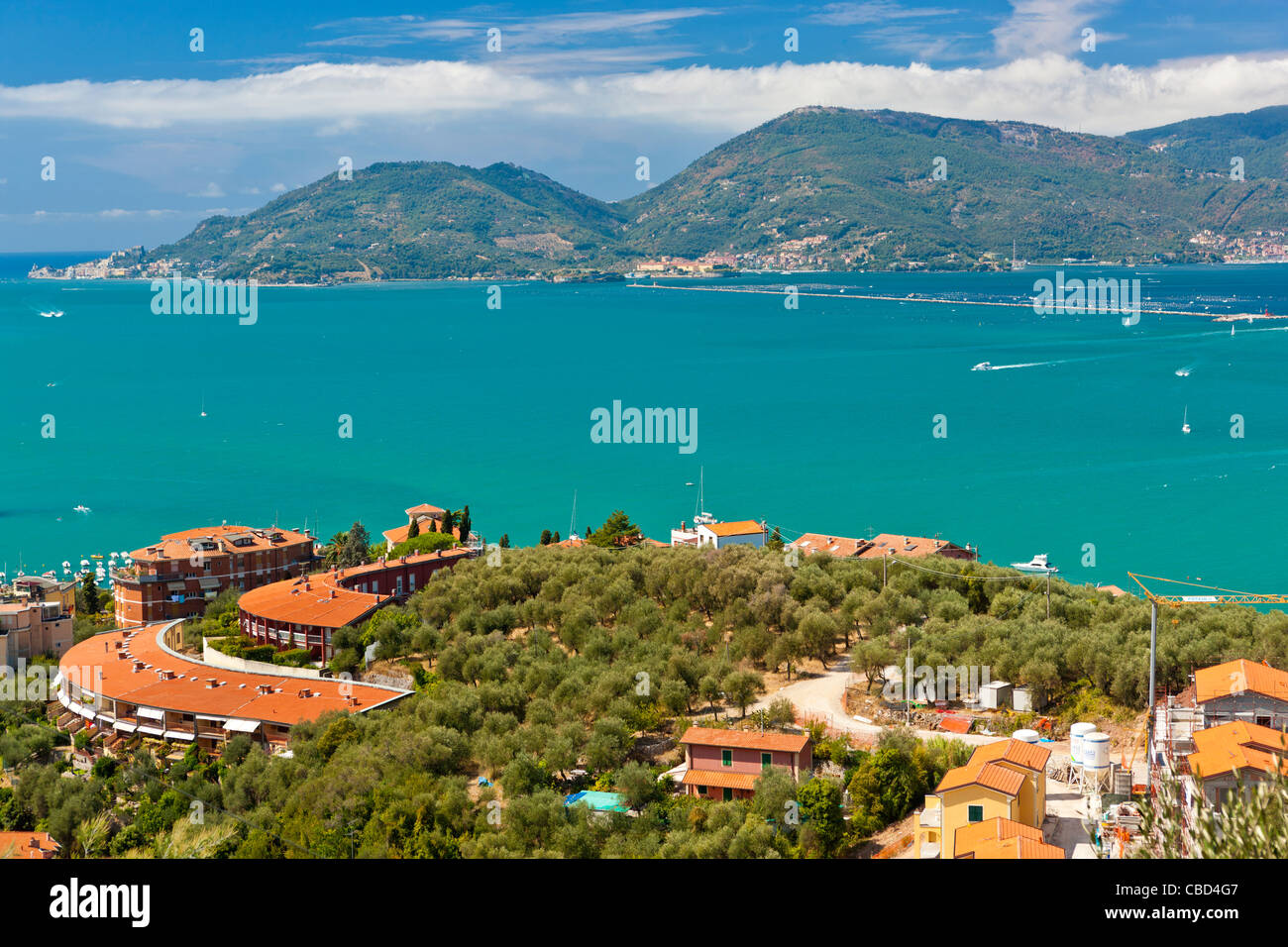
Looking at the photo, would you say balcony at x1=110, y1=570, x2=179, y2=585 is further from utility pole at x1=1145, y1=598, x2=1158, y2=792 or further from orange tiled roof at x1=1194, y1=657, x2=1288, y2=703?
orange tiled roof at x1=1194, y1=657, x2=1288, y2=703

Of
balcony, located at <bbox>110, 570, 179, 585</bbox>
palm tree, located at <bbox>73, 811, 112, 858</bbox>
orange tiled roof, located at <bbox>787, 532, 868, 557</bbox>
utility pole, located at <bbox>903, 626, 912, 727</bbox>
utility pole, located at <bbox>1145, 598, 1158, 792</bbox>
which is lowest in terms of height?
palm tree, located at <bbox>73, 811, 112, 858</bbox>

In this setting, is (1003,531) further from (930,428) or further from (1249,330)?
(1249,330)

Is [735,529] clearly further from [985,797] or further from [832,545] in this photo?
[985,797]

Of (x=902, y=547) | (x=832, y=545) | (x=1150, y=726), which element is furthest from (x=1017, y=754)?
(x=832, y=545)

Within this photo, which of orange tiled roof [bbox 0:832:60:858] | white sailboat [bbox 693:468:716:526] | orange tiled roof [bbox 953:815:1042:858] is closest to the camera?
orange tiled roof [bbox 953:815:1042:858]

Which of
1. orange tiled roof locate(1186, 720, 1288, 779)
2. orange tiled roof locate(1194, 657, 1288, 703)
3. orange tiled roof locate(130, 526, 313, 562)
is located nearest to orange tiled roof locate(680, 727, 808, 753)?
orange tiled roof locate(1186, 720, 1288, 779)

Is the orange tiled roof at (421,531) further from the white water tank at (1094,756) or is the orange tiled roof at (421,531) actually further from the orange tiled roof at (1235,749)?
the orange tiled roof at (1235,749)
